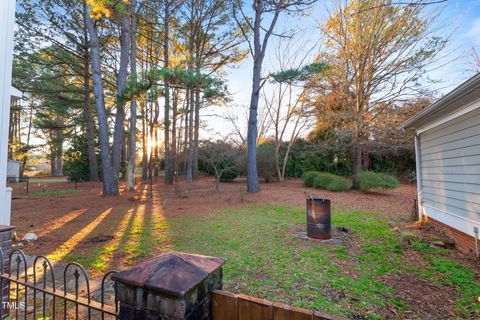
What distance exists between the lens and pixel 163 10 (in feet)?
35.4

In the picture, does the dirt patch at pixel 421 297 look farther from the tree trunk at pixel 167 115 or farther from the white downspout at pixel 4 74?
the tree trunk at pixel 167 115

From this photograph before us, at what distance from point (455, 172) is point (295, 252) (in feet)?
9.78

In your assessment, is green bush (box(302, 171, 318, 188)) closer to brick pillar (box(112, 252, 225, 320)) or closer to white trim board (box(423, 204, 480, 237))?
white trim board (box(423, 204, 480, 237))

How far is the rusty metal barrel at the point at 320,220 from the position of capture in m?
4.05

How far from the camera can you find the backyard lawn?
89.4 inches

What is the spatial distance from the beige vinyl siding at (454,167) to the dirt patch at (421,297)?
155cm

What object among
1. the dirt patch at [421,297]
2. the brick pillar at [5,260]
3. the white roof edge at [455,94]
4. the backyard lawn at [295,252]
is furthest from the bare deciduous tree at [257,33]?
the brick pillar at [5,260]

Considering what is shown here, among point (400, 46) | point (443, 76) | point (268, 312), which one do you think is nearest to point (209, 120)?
point (400, 46)

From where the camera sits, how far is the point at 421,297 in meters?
2.34

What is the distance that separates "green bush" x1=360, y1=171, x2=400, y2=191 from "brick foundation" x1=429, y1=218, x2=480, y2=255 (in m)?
5.06

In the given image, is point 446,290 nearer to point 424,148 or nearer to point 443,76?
point 424,148

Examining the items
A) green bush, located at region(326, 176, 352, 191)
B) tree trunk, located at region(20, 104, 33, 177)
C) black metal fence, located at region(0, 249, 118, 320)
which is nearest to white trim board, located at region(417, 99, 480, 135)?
black metal fence, located at region(0, 249, 118, 320)

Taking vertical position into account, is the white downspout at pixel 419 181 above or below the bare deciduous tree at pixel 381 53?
below

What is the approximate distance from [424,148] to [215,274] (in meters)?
5.91
